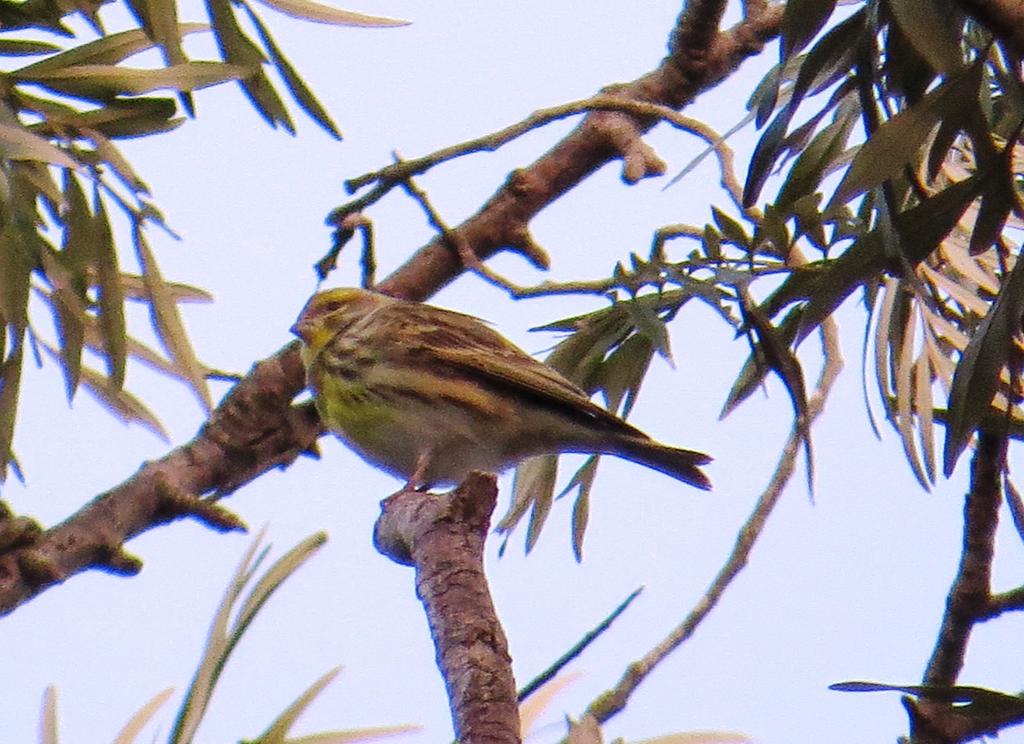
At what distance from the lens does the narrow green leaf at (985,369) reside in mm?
1911

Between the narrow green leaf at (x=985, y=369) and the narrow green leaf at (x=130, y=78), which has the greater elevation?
the narrow green leaf at (x=130, y=78)

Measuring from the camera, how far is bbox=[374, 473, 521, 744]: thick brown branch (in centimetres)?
125

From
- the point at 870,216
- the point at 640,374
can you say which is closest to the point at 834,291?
the point at 870,216

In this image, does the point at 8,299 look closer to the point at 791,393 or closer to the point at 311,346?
the point at 791,393

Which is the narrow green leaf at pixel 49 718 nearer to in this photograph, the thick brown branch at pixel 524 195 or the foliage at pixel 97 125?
the foliage at pixel 97 125

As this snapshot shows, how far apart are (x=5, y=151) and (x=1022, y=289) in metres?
1.21

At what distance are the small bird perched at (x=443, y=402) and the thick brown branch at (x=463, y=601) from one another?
1.22 m

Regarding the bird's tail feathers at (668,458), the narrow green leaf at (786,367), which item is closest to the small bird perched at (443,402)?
the bird's tail feathers at (668,458)

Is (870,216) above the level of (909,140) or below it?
above

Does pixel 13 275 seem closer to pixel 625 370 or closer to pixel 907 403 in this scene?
pixel 625 370

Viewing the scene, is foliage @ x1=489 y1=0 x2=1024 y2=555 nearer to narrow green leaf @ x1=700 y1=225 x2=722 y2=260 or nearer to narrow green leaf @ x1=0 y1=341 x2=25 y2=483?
narrow green leaf @ x1=700 y1=225 x2=722 y2=260

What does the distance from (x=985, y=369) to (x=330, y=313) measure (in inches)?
99.6

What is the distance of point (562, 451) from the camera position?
334 centimetres

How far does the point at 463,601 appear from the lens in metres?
1.51
